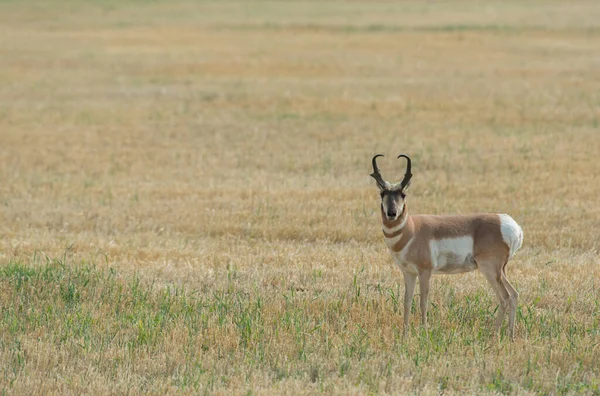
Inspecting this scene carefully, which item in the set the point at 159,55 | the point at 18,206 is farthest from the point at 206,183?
the point at 159,55

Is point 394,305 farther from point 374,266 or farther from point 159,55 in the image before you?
point 159,55

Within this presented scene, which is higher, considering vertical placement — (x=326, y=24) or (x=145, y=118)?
(x=326, y=24)

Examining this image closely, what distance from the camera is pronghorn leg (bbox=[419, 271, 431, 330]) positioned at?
929cm

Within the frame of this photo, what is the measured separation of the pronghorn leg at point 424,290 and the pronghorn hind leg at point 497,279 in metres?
0.56

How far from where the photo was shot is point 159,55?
144 feet

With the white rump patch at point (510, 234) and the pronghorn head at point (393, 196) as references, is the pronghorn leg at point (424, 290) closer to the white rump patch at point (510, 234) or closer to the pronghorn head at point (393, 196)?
the pronghorn head at point (393, 196)

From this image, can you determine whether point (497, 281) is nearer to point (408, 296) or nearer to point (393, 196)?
point (408, 296)

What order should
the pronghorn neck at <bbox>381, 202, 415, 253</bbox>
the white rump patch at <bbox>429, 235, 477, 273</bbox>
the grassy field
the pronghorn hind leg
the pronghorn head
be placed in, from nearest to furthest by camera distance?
the grassy field
the pronghorn head
the pronghorn neck at <bbox>381, 202, 415, 253</bbox>
the white rump patch at <bbox>429, 235, 477, 273</bbox>
the pronghorn hind leg

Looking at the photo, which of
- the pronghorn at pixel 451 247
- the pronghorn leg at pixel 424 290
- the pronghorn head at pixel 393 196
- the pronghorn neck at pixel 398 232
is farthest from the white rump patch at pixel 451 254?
the pronghorn head at pixel 393 196

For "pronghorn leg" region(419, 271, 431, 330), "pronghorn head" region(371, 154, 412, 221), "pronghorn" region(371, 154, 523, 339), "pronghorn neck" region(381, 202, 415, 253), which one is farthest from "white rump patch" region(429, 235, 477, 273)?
"pronghorn head" region(371, 154, 412, 221)

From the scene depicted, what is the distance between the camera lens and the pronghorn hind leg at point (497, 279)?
947cm

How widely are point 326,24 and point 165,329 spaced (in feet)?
183

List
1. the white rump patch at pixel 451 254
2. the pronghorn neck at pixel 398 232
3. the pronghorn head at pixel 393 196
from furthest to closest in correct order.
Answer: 1. the white rump patch at pixel 451 254
2. the pronghorn neck at pixel 398 232
3. the pronghorn head at pixel 393 196

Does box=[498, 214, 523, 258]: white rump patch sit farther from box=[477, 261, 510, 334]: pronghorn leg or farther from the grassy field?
the grassy field
